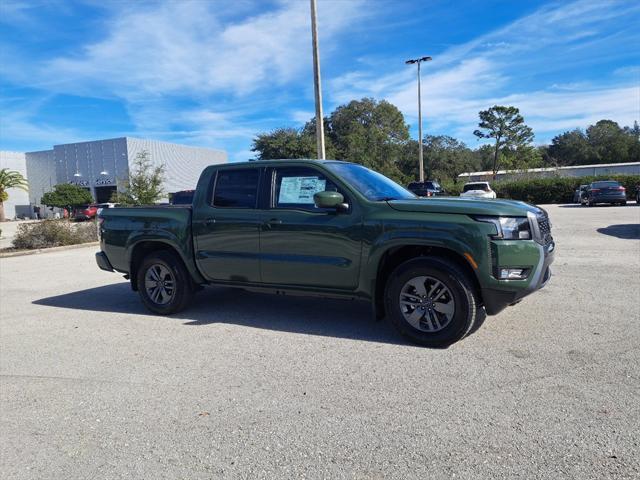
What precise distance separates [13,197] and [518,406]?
2898 inches

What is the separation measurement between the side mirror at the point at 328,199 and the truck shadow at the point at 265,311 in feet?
4.58

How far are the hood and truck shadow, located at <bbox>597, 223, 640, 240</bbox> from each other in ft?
Result: 31.1

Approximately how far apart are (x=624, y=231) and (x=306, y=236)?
12.2m

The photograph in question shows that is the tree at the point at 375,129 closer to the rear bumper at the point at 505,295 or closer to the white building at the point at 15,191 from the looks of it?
the white building at the point at 15,191

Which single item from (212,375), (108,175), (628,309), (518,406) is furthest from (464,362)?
(108,175)

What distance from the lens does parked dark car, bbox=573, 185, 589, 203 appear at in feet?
99.6

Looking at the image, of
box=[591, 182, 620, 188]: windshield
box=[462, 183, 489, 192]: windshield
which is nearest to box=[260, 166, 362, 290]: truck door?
box=[462, 183, 489, 192]: windshield

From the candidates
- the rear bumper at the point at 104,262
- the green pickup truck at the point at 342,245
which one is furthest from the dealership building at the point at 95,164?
the green pickup truck at the point at 342,245

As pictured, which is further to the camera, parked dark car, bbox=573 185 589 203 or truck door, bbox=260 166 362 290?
parked dark car, bbox=573 185 589 203

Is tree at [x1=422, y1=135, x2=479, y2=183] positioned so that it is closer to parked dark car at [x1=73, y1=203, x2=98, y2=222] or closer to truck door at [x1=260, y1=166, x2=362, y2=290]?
parked dark car at [x1=73, y1=203, x2=98, y2=222]

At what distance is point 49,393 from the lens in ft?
13.3

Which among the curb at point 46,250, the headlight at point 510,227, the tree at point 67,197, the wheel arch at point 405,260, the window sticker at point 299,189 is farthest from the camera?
the tree at point 67,197

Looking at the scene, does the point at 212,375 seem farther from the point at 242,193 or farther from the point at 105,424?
the point at 242,193

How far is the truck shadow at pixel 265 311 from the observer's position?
545 centimetres
